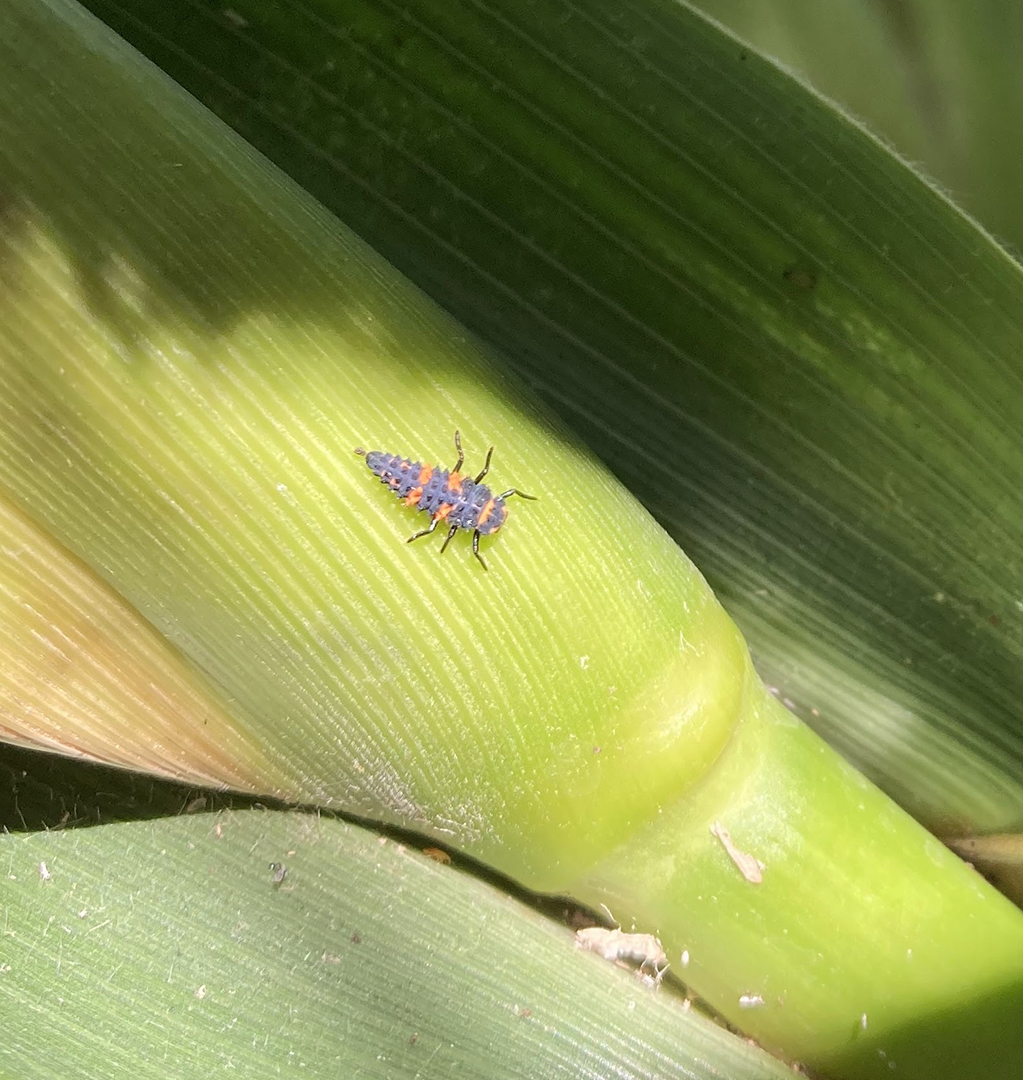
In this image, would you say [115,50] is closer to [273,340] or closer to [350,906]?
[273,340]

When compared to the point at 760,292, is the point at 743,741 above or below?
below

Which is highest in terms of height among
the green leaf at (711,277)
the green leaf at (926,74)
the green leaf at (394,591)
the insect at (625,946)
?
the green leaf at (926,74)

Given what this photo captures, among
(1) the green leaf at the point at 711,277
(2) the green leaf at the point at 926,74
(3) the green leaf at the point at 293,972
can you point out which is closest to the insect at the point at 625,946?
(3) the green leaf at the point at 293,972

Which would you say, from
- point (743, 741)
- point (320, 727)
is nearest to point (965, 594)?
point (743, 741)

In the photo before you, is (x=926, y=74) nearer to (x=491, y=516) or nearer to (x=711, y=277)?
(x=711, y=277)

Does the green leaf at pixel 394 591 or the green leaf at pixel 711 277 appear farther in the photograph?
the green leaf at pixel 711 277

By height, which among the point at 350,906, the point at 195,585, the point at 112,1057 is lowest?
the point at 112,1057

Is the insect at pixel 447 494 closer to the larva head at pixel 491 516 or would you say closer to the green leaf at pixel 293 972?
the larva head at pixel 491 516
